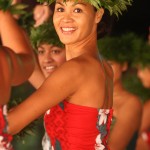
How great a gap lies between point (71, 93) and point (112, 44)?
2517 mm

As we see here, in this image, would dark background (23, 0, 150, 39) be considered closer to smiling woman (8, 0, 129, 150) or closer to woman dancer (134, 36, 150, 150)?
woman dancer (134, 36, 150, 150)

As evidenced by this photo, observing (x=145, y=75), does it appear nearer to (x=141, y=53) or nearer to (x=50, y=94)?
(x=141, y=53)

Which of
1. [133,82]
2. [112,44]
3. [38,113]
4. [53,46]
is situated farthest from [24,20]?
[38,113]

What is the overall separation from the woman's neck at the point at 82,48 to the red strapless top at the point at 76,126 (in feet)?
1.00

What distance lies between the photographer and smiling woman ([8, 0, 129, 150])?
7.86 feet

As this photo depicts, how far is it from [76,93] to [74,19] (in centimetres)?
43

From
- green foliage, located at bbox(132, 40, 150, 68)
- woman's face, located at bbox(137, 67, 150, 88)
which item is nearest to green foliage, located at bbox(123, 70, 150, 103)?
woman's face, located at bbox(137, 67, 150, 88)

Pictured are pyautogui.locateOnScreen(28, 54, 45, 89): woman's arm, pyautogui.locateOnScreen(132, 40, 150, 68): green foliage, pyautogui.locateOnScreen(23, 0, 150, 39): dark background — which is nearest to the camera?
pyautogui.locateOnScreen(28, 54, 45, 89): woman's arm

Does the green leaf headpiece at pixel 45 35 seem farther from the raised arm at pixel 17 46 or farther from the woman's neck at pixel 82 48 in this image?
the raised arm at pixel 17 46

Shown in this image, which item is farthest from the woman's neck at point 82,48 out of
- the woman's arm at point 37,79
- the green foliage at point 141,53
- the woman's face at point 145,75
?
the green foliage at point 141,53

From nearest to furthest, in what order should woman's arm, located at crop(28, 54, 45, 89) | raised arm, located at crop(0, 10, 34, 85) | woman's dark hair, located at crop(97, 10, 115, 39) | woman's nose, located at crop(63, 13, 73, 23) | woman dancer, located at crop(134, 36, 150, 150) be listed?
raised arm, located at crop(0, 10, 34, 85) → woman's nose, located at crop(63, 13, 73, 23) → woman's dark hair, located at crop(97, 10, 115, 39) → woman dancer, located at crop(134, 36, 150, 150) → woman's arm, located at crop(28, 54, 45, 89)

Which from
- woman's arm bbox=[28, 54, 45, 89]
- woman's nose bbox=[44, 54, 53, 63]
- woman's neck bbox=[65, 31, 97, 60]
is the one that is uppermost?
woman's neck bbox=[65, 31, 97, 60]

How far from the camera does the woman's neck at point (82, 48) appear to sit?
2666 mm

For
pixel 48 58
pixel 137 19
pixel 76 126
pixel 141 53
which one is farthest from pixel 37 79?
pixel 137 19
